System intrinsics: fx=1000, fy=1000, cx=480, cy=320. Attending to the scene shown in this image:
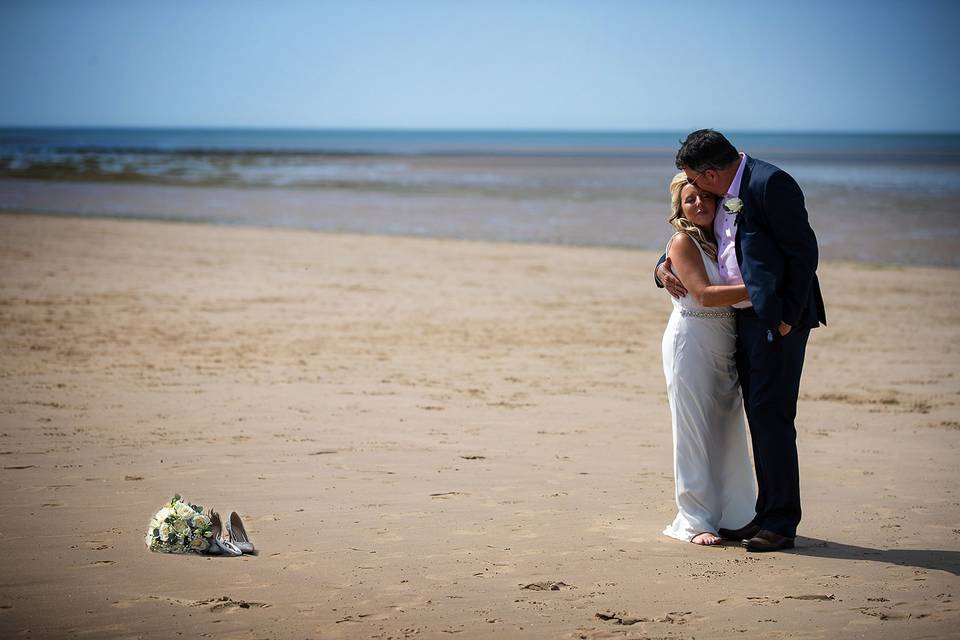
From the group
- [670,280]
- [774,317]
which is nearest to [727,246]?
[670,280]

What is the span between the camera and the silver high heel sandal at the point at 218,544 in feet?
15.4

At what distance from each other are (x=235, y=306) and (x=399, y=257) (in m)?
5.25

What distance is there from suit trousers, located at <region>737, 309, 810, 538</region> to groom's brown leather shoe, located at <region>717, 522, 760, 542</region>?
0.26 feet

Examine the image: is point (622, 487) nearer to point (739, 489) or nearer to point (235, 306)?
point (739, 489)

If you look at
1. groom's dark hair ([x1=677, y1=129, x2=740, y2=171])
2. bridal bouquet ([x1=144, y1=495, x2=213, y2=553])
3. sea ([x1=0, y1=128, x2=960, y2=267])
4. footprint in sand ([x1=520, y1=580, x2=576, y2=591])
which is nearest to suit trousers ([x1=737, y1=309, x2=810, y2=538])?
groom's dark hair ([x1=677, y1=129, x2=740, y2=171])

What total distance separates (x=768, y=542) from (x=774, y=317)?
113 cm

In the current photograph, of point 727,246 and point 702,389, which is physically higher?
point 727,246

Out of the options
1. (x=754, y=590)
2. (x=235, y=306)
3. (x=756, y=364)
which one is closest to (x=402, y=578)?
(x=754, y=590)

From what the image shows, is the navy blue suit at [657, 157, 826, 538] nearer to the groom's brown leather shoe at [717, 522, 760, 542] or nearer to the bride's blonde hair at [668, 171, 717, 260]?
the groom's brown leather shoe at [717, 522, 760, 542]

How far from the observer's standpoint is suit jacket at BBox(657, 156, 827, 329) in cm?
449

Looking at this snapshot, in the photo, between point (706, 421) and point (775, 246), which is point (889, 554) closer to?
point (706, 421)

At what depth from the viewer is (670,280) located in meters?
4.91

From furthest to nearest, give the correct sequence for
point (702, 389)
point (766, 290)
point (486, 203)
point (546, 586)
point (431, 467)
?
point (486, 203) → point (431, 467) → point (702, 389) → point (766, 290) → point (546, 586)

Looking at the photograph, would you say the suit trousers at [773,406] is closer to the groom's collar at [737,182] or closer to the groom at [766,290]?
the groom at [766,290]
